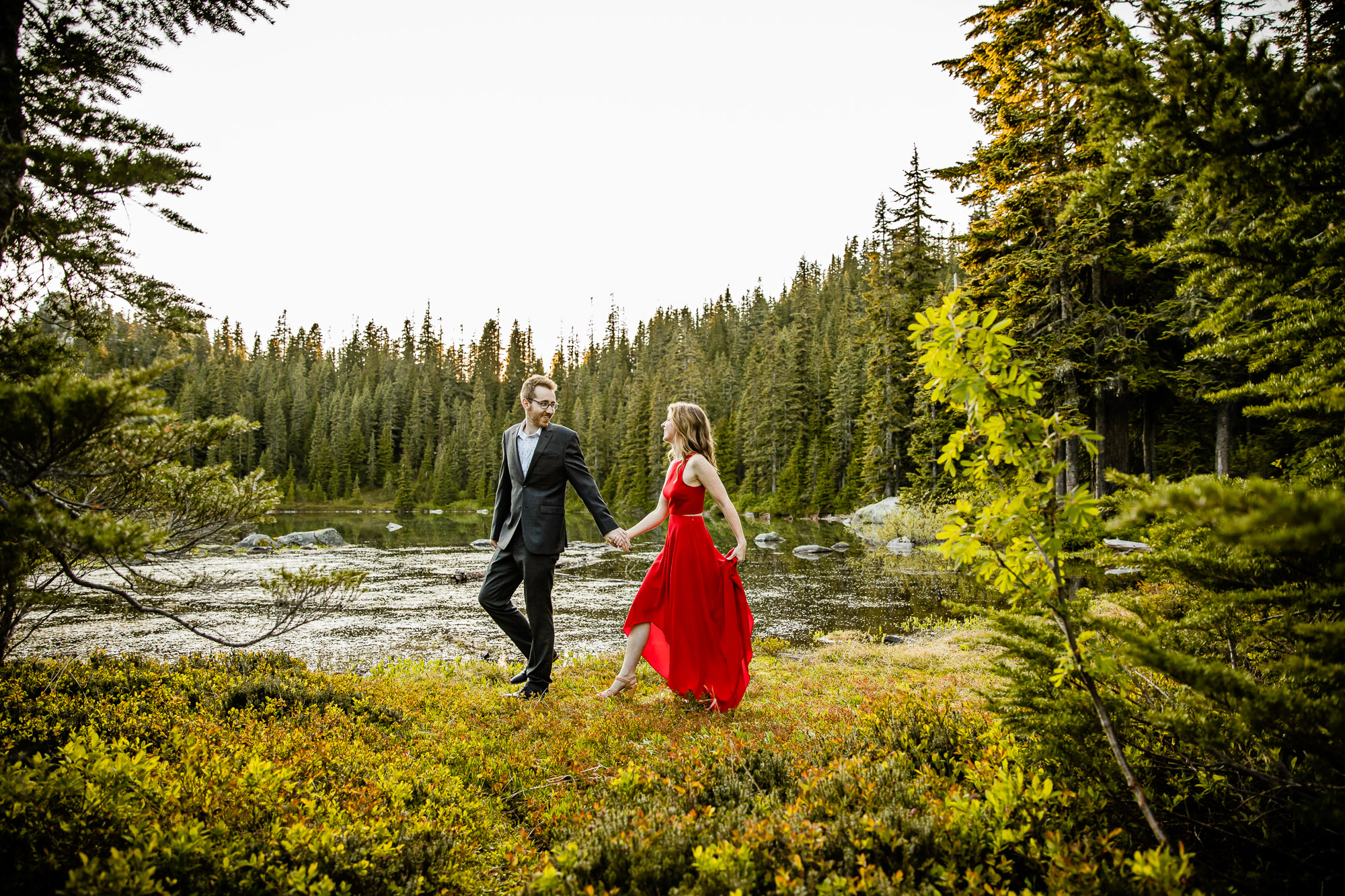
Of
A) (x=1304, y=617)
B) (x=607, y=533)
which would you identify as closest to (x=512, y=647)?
(x=607, y=533)

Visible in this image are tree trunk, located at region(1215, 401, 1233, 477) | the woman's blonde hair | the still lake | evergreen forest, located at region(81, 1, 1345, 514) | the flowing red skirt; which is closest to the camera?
evergreen forest, located at region(81, 1, 1345, 514)

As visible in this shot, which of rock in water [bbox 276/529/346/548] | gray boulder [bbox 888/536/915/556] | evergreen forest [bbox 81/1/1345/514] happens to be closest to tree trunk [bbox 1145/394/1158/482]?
evergreen forest [bbox 81/1/1345/514]

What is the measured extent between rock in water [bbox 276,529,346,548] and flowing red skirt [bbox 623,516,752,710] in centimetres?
2620

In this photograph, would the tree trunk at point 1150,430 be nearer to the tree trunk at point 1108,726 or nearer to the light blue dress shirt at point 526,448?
the light blue dress shirt at point 526,448

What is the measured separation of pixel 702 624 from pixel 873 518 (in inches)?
1263

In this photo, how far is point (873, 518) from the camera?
35656 mm

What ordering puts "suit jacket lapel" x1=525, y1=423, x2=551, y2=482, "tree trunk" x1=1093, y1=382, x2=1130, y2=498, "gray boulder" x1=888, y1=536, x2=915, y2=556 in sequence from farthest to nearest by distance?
"gray boulder" x1=888, y1=536, x2=915, y2=556 < "tree trunk" x1=1093, y1=382, x2=1130, y2=498 < "suit jacket lapel" x1=525, y1=423, x2=551, y2=482

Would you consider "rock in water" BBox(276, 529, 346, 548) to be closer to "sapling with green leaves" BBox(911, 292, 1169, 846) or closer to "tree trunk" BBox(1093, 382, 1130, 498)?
"tree trunk" BBox(1093, 382, 1130, 498)

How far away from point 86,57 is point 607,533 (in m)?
4.97

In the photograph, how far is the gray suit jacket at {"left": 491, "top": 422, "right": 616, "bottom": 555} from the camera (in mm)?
6137

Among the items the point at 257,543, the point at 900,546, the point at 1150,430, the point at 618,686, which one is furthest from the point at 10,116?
the point at 1150,430

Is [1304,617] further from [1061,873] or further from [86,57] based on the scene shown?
[86,57]

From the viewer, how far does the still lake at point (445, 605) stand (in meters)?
9.81

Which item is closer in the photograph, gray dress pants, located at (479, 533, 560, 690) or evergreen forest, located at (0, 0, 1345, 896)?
evergreen forest, located at (0, 0, 1345, 896)
